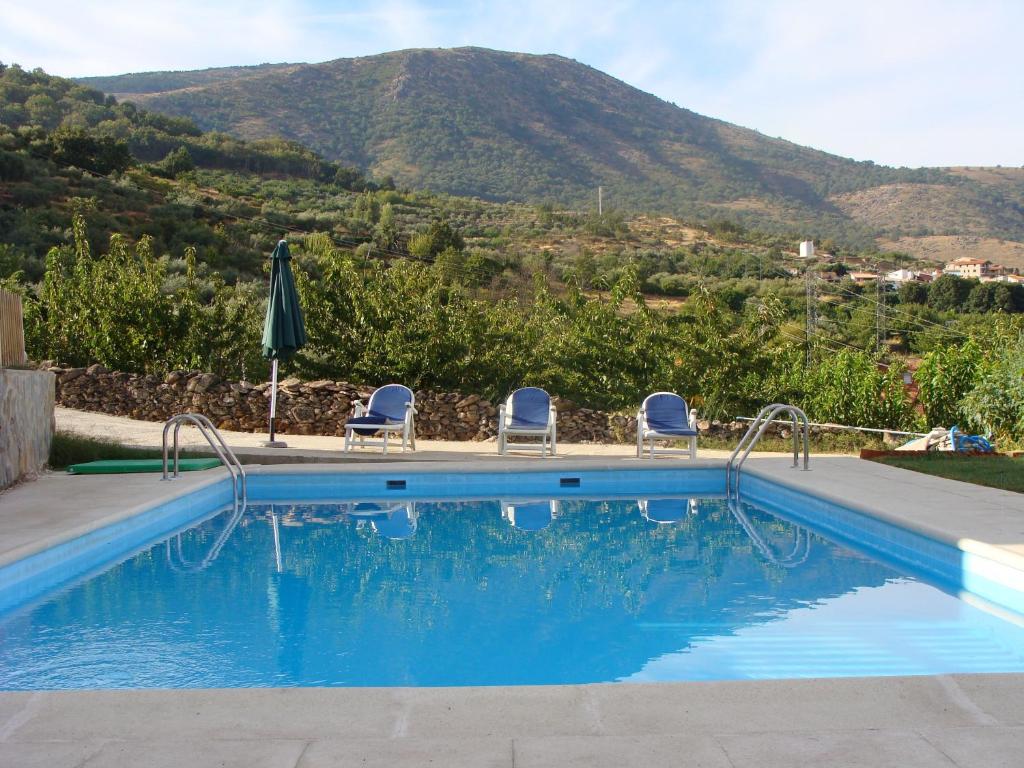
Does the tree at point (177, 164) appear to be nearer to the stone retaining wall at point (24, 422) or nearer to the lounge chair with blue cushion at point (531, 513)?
the stone retaining wall at point (24, 422)

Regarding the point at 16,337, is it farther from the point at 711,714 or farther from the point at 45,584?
the point at 711,714

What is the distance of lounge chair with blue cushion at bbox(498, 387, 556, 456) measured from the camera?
936 cm

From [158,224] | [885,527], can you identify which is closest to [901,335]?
[158,224]

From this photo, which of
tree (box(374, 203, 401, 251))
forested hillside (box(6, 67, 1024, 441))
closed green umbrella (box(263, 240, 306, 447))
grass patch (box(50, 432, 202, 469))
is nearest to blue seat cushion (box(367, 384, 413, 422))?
closed green umbrella (box(263, 240, 306, 447))

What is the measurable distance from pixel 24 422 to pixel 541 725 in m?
6.08

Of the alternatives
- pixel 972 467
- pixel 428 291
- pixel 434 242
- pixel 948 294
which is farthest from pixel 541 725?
pixel 948 294

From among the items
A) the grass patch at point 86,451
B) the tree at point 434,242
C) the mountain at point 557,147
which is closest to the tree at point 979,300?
the mountain at point 557,147

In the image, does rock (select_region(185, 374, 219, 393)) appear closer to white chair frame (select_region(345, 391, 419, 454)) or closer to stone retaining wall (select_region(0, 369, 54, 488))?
white chair frame (select_region(345, 391, 419, 454))

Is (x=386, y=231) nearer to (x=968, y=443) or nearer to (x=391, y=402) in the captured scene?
(x=391, y=402)

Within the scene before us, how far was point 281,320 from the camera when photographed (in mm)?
9812

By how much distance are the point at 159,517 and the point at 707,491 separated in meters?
4.53

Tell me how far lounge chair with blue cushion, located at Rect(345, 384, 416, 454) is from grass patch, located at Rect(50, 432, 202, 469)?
1.53m

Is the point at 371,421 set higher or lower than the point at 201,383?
lower

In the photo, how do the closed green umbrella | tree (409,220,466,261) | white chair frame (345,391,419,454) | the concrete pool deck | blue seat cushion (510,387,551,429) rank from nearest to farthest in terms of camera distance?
the concrete pool deck, white chair frame (345,391,419,454), blue seat cushion (510,387,551,429), the closed green umbrella, tree (409,220,466,261)
